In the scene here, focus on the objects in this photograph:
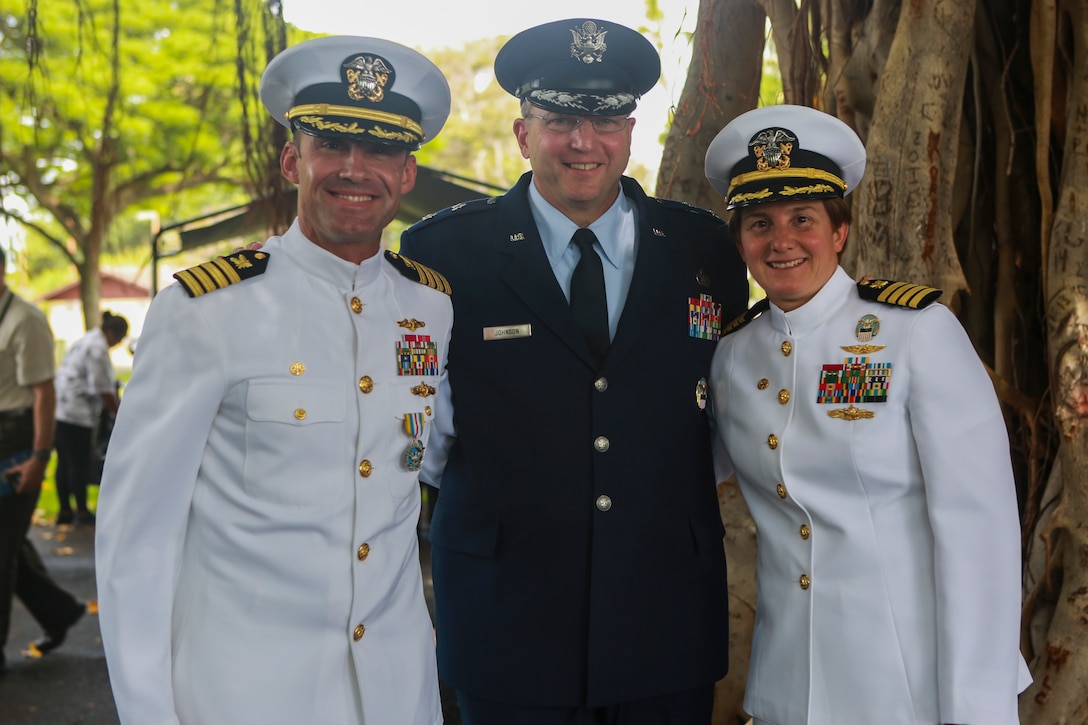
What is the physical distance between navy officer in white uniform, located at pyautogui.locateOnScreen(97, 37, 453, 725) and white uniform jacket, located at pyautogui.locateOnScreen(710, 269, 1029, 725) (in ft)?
2.29

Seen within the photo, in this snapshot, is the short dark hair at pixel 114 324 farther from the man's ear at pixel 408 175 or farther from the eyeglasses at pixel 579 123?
the man's ear at pixel 408 175

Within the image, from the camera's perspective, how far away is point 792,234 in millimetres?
1926

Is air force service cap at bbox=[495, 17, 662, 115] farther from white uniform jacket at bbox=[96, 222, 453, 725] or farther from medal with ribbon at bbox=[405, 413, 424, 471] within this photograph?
medal with ribbon at bbox=[405, 413, 424, 471]

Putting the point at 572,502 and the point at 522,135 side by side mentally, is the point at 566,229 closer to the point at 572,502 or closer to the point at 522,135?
the point at 522,135

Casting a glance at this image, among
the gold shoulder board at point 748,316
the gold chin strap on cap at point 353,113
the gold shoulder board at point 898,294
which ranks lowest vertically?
the gold shoulder board at point 748,316

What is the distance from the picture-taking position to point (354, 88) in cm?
180

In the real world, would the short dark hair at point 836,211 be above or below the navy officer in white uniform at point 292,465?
above

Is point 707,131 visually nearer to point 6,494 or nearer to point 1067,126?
point 1067,126

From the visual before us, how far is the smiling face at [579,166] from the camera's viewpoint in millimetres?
2152

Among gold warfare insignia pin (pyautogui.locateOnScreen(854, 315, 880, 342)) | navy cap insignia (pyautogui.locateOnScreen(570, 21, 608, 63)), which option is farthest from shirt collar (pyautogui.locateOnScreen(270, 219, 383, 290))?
gold warfare insignia pin (pyautogui.locateOnScreen(854, 315, 880, 342))

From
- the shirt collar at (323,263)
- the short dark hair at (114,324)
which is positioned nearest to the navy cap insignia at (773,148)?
the shirt collar at (323,263)

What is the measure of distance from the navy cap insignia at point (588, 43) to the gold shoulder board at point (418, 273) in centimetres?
58

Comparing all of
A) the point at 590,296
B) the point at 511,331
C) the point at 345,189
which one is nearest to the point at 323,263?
the point at 345,189

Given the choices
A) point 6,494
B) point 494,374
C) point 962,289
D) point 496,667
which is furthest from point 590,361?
point 6,494
